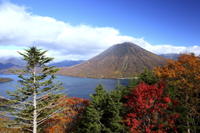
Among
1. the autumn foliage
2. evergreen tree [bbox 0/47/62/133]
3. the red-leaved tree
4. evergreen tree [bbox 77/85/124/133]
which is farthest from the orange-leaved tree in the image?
the autumn foliage

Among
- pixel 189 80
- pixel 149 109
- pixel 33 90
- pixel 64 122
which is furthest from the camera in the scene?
pixel 64 122

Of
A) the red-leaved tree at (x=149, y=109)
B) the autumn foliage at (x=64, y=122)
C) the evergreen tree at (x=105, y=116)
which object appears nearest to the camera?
the red-leaved tree at (x=149, y=109)

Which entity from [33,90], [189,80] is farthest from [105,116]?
[189,80]

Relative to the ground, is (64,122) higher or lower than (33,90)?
lower

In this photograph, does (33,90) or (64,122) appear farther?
(64,122)

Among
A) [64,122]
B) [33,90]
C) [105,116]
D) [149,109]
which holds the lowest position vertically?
[64,122]

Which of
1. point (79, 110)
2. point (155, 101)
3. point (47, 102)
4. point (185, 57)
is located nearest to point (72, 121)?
point (79, 110)

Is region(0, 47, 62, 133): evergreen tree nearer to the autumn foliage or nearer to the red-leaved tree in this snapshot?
the red-leaved tree

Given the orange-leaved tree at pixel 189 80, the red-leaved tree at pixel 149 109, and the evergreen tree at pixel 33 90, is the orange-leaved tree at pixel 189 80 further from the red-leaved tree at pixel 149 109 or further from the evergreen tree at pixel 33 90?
the evergreen tree at pixel 33 90

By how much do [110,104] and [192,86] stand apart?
36.7 ft

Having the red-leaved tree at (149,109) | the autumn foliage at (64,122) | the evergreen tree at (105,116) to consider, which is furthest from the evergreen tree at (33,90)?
the autumn foliage at (64,122)

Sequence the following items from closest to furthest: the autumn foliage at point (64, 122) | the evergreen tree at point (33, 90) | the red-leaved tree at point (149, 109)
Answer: the red-leaved tree at point (149, 109), the evergreen tree at point (33, 90), the autumn foliage at point (64, 122)

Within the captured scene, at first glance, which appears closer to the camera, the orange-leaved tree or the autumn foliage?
the orange-leaved tree

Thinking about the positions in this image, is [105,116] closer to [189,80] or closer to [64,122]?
[189,80]
